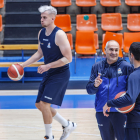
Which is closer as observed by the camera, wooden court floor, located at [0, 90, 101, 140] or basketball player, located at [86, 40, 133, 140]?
basketball player, located at [86, 40, 133, 140]

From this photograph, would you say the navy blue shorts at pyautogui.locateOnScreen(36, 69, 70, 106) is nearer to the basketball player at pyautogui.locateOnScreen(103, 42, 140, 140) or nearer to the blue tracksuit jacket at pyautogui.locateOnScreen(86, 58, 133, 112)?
the blue tracksuit jacket at pyautogui.locateOnScreen(86, 58, 133, 112)

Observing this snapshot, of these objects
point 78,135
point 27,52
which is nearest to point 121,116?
point 78,135

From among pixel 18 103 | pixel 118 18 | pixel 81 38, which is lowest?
pixel 18 103

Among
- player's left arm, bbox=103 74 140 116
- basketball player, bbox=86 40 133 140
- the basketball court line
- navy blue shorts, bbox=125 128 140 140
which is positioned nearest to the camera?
player's left arm, bbox=103 74 140 116

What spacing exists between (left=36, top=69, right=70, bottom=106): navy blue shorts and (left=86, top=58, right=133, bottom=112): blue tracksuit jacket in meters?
0.77

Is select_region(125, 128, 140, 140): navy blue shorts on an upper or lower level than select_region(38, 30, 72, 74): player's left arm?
lower

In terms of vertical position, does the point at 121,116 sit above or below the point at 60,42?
below

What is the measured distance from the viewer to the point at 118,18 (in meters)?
7.95

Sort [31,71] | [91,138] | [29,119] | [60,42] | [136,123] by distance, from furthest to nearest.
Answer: [31,71], [29,119], [91,138], [60,42], [136,123]

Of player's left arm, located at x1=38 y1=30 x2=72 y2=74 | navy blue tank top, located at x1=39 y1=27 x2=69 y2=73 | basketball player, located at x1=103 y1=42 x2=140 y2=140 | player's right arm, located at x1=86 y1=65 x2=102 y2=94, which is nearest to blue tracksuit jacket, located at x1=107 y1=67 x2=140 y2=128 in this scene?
basketball player, located at x1=103 y1=42 x2=140 y2=140

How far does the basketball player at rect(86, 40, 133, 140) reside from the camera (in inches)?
89.2

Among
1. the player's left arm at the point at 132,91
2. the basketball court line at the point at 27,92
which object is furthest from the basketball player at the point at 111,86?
the basketball court line at the point at 27,92

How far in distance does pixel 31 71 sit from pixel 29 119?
330 cm

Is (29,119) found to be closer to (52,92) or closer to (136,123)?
(52,92)
